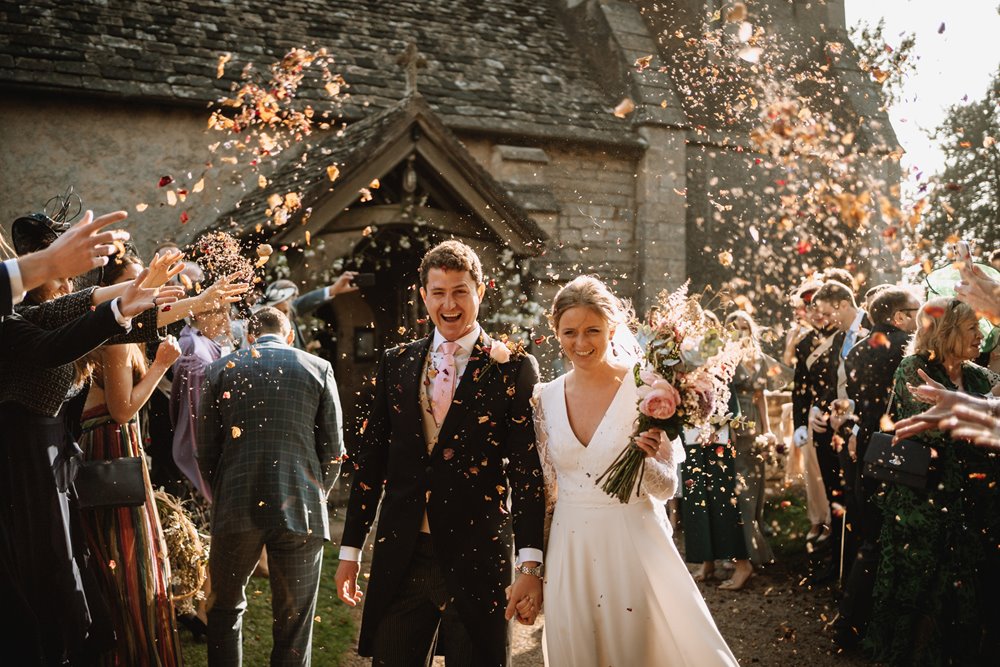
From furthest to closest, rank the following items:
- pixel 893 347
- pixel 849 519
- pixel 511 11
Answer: pixel 511 11, pixel 849 519, pixel 893 347

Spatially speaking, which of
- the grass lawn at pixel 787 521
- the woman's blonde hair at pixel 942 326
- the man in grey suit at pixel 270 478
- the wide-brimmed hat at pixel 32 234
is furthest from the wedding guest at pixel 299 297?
the woman's blonde hair at pixel 942 326

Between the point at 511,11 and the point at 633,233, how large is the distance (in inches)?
196

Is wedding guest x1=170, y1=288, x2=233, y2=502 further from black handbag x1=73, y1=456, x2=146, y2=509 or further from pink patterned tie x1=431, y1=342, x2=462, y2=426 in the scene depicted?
pink patterned tie x1=431, y1=342, x2=462, y2=426

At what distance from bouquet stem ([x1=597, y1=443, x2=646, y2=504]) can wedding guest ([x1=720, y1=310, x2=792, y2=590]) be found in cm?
438

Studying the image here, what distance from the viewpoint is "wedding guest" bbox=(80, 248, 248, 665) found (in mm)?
4742

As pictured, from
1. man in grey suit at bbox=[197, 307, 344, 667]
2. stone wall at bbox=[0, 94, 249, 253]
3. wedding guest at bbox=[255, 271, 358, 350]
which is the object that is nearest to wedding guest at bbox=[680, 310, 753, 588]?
man in grey suit at bbox=[197, 307, 344, 667]

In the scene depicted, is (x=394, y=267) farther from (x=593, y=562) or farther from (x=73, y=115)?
(x=593, y=562)

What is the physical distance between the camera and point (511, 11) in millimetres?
16781

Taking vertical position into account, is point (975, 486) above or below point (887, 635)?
above

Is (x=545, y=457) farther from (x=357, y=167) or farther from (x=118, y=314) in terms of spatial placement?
(x=357, y=167)

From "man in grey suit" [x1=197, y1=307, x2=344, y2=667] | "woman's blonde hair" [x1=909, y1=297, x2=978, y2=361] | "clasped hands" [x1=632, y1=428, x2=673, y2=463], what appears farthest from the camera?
"woman's blonde hair" [x1=909, y1=297, x2=978, y2=361]

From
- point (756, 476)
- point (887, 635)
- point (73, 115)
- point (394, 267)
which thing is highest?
point (73, 115)

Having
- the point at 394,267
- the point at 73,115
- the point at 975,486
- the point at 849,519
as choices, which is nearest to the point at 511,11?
the point at 394,267

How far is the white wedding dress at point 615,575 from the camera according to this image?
383 centimetres
